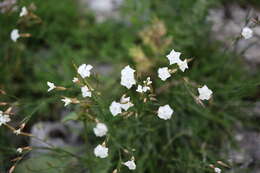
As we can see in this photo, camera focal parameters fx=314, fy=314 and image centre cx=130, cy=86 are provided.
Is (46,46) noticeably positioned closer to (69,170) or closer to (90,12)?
(90,12)

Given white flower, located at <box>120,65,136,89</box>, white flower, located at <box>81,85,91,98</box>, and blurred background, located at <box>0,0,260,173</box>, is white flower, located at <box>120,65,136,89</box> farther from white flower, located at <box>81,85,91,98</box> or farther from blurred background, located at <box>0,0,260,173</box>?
blurred background, located at <box>0,0,260,173</box>

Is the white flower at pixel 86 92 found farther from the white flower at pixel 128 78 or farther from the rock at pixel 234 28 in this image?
the rock at pixel 234 28

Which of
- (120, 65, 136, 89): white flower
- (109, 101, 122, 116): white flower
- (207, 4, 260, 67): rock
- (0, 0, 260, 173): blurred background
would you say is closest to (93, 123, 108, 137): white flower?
(109, 101, 122, 116): white flower

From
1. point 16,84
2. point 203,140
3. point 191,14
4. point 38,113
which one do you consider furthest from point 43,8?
point 203,140

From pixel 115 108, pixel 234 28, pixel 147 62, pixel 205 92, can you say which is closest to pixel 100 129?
pixel 115 108

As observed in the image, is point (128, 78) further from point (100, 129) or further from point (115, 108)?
point (100, 129)

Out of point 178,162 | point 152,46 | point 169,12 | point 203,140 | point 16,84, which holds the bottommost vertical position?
point 178,162
